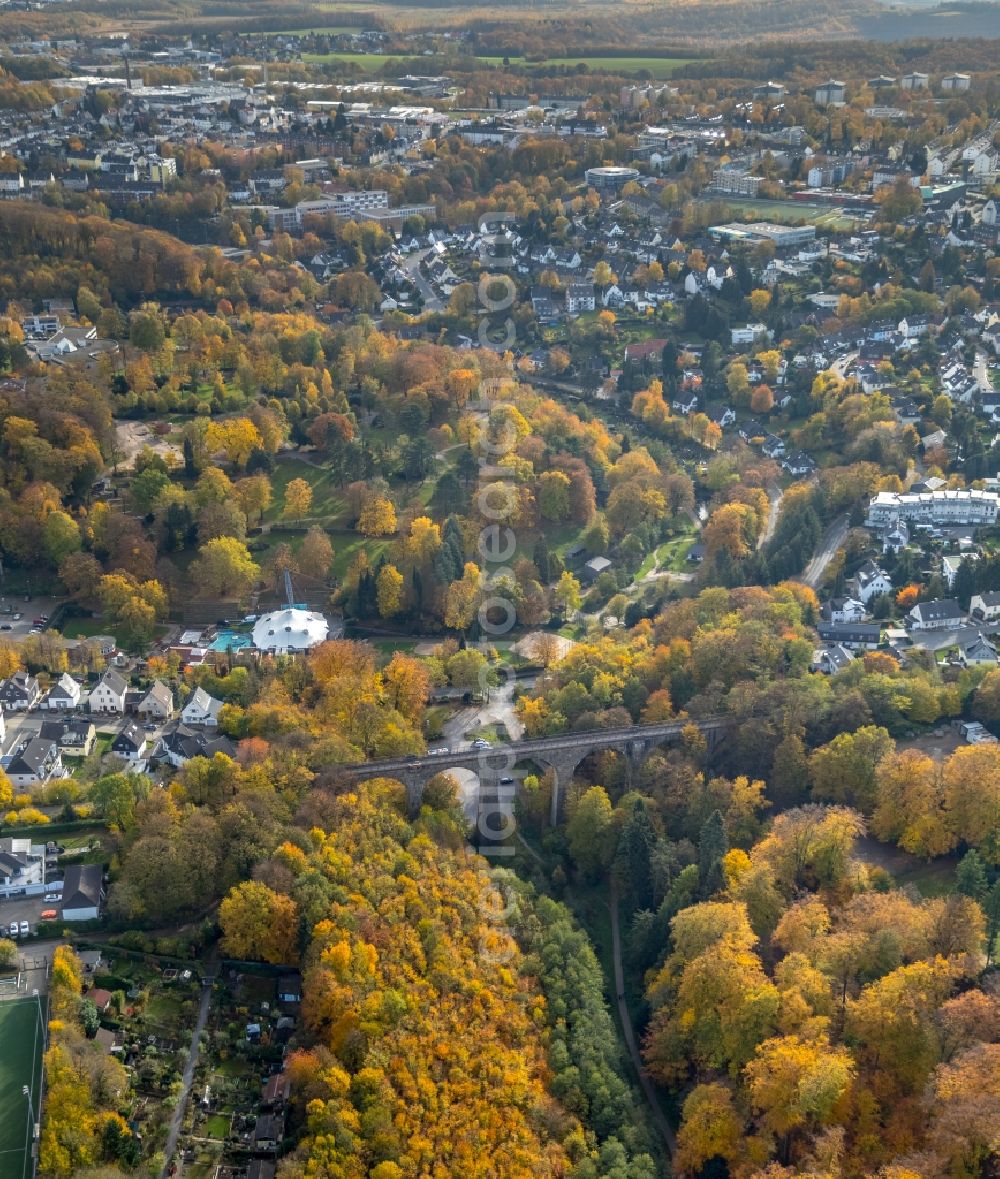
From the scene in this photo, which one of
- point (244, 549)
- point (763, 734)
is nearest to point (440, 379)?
point (244, 549)

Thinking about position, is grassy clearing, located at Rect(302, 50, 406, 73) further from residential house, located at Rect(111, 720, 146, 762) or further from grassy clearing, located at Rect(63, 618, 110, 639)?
residential house, located at Rect(111, 720, 146, 762)

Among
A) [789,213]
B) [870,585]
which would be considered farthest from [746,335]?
[870,585]

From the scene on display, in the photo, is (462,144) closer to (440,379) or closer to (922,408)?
(440,379)

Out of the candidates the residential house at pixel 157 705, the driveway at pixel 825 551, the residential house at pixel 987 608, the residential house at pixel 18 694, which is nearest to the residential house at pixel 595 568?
the driveway at pixel 825 551

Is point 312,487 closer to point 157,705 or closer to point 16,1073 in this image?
point 157,705

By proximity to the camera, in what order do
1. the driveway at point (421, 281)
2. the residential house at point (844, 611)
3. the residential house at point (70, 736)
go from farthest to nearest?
the driveway at point (421, 281) < the residential house at point (844, 611) < the residential house at point (70, 736)

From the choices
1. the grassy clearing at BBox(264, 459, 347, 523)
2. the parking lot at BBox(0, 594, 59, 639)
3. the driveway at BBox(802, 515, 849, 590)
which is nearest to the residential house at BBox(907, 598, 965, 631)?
the driveway at BBox(802, 515, 849, 590)

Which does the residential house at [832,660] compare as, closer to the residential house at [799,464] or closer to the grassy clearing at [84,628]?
the residential house at [799,464]
